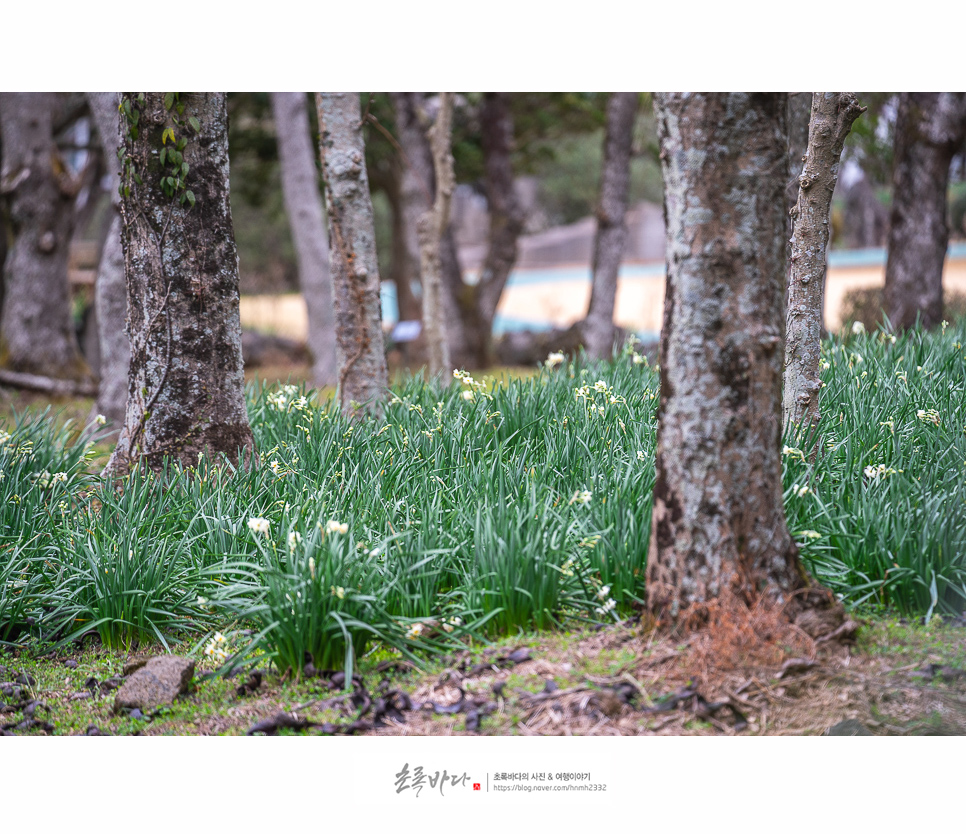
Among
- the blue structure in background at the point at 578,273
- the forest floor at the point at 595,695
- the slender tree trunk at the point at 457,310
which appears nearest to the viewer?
the forest floor at the point at 595,695

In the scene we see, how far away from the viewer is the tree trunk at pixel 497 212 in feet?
38.6

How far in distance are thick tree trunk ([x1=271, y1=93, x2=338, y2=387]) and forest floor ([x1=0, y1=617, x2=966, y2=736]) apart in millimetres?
7404

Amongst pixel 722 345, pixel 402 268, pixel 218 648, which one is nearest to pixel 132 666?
pixel 218 648

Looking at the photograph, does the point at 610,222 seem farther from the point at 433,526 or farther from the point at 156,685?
the point at 156,685

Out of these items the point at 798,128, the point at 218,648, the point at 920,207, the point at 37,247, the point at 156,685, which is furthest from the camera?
the point at 37,247

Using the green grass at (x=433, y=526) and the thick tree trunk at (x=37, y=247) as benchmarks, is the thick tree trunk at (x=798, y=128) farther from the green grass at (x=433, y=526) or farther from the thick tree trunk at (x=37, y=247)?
the thick tree trunk at (x=37, y=247)

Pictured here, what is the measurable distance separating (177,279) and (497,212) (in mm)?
8486

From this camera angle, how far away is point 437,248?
6.77 meters

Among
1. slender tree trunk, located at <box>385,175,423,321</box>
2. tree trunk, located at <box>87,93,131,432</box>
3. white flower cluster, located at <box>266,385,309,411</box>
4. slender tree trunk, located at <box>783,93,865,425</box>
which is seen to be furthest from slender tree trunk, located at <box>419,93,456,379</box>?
slender tree trunk, located at <box>385,175,423,321</box>

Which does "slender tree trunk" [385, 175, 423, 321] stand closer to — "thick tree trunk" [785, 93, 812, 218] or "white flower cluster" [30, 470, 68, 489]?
"thick tree trunk" [785, 93, 812, 218]

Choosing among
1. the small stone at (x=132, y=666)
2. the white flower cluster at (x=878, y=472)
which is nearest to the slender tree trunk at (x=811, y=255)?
the white flower cluster at (x=878, y=472)

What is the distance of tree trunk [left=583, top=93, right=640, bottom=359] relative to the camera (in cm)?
984

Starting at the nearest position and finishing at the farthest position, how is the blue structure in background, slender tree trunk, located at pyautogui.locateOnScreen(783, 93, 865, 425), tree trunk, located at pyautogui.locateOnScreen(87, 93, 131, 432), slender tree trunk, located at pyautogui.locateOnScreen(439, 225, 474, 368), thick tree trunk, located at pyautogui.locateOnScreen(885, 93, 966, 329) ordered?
Answer: slender tree trunk, located at pyautogui.locateOnScreen(783, 93, 865, 425)
tree trunk, located at pyautogui.locateOnScreen(87, 93, 131, 432)
thick tree trunk, located at pyautogui.locateOnScreen(885, 93, 966, 329)
slender tree trunk, located at pyautogui.locateOnScreen(439, 225, 474, 368)
the blue structure in background

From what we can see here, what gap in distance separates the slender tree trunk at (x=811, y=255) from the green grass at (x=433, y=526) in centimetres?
23
